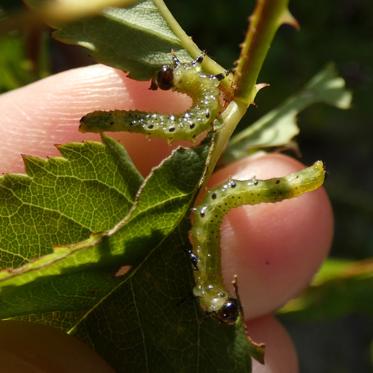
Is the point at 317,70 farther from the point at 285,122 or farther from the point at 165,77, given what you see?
the point at 165,77

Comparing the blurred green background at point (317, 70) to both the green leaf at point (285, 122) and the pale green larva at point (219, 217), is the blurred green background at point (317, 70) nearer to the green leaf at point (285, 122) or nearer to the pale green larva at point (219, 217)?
the green leaf at point (285, 122)

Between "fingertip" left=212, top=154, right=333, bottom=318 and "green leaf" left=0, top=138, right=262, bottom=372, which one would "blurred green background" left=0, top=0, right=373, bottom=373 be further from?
"green leaf" left=0, top=138, right=262, bottom=372

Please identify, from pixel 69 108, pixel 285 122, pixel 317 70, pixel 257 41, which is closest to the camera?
pixel 257 41

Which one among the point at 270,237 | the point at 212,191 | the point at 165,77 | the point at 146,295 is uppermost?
the point at 165,77

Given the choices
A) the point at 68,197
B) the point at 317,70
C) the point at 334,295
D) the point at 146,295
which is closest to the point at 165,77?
the point at 68,197

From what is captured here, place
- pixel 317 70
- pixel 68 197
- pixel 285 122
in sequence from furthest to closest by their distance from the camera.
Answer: pixel 317 70 → pixel 285 122 → pixel 68 197

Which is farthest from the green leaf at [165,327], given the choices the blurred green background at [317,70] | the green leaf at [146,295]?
the blurred green background at [317,70]

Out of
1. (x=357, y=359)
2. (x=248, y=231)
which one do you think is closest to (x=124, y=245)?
(x=248, y=231)

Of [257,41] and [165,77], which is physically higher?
[257,41]
